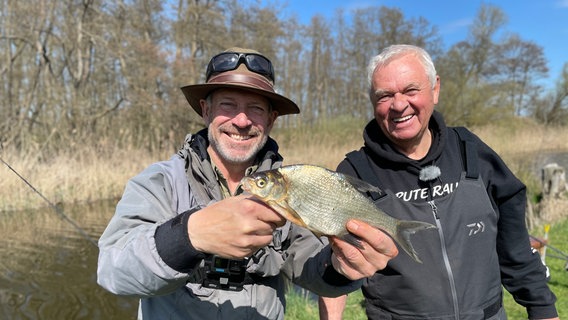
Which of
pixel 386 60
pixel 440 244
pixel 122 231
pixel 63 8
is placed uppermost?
→ pixel 63 8

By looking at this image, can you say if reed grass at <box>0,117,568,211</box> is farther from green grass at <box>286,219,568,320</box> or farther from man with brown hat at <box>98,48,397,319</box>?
man with brown hat at <box>98,48,397,319</box>

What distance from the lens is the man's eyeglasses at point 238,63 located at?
227 cm

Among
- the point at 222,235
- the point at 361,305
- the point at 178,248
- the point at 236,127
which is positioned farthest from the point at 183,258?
the point at 361,305

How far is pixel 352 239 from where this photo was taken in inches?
67.2

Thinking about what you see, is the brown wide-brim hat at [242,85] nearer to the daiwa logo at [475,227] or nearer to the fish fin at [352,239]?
the fish fin at [352,239]

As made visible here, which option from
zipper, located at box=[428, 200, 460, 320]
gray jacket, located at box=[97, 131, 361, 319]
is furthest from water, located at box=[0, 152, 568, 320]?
zipper, located at box=[428, 200, 460, 320]

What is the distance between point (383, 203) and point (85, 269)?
6374 mm

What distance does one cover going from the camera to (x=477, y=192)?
2205 mm

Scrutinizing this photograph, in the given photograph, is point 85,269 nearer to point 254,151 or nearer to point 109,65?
point 254,151

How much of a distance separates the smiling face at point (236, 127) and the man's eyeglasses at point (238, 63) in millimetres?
126

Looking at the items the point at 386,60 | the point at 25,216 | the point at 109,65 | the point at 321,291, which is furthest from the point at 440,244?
the point at 109,65

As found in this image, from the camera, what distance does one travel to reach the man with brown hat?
1.46 m

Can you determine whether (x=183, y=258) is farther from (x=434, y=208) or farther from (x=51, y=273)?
(x=51, y=273)

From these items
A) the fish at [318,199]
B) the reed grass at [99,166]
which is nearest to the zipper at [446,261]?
the fish at [318,199]
